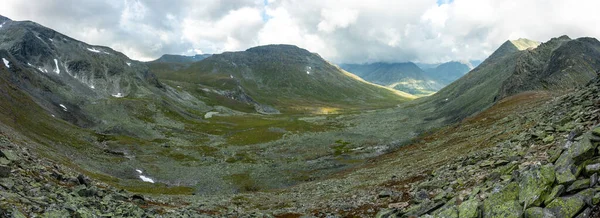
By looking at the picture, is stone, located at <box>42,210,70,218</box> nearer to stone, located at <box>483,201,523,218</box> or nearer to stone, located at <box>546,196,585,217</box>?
stone, located at <box>483,201,523,218</box>

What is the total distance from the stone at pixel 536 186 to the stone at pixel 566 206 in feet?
2.31

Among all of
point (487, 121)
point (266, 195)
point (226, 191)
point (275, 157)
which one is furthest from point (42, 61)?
point (487, 121)

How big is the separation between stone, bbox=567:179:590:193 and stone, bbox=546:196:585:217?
2.25 ft

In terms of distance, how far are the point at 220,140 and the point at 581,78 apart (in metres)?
112

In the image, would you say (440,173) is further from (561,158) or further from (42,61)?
(42,61)

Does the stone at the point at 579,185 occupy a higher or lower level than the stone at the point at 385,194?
higher

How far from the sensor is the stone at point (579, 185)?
12636 mm

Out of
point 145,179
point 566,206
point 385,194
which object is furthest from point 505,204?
point 145,179

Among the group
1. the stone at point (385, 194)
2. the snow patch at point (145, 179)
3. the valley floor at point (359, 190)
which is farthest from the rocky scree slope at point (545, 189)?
the snow patch at point (145, 179)

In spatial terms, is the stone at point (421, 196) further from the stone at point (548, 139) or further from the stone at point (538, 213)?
the stone at point (538, 213)

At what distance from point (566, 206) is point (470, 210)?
4.51 meters

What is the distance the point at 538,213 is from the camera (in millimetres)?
12922

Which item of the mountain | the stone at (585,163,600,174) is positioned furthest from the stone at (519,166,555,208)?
the mountain

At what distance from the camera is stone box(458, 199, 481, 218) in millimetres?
15735
